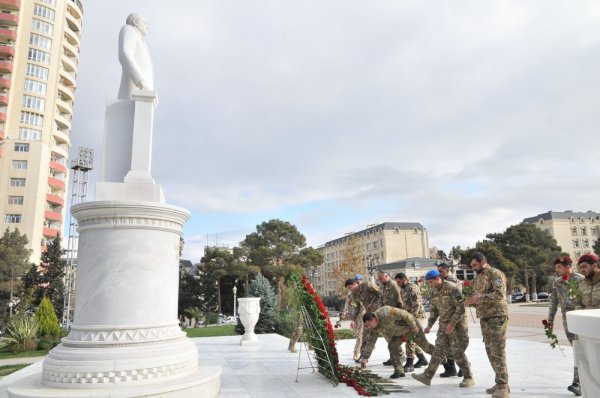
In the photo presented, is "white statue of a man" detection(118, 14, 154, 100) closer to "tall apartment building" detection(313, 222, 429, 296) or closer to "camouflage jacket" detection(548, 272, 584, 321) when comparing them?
"camouflage jacket" detection(548, 272, 584, 321)

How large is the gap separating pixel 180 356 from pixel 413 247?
87.4 meters

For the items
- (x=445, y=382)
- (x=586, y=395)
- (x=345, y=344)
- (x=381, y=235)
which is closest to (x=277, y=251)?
(x=345, y=344)

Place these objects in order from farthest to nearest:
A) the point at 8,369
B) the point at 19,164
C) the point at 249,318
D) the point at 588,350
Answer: the point at 19,164
the point at 249,318
the point at 8,369
the point at 588,350

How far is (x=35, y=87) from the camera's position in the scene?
48906 millimetres

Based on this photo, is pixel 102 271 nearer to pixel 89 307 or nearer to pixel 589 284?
pixel 89 307

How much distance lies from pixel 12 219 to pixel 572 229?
330 ft

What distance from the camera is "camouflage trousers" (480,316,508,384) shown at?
17.6 ft

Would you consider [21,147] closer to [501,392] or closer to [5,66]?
[5,66]

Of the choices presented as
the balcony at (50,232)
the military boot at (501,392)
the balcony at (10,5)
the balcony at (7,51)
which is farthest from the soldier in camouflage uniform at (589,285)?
the balcony at (10,5)

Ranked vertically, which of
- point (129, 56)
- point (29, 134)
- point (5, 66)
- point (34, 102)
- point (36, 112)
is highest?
point (5, 66)

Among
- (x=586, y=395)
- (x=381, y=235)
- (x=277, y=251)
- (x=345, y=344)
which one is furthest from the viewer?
(x=381, y=235)

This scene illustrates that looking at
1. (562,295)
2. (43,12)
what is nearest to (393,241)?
(43,12)

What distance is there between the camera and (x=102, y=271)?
198 inches

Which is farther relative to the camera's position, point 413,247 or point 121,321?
point 413,247
